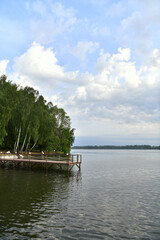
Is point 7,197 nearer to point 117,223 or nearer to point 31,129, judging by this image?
point 117,223

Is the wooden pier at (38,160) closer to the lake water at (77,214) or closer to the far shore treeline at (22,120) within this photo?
the far shore treeline at (22,120)

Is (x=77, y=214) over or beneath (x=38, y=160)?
beneath

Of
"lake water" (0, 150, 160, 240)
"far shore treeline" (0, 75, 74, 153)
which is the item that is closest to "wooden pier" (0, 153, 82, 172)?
"far shore treeline" (0, 75, 74, 153)

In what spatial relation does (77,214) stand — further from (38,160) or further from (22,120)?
(22,120)

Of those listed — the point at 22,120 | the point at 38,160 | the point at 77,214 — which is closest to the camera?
the point at 77,214

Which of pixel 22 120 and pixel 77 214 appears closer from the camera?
pixel 77 214

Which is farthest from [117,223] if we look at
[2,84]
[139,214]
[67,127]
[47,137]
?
[67,127]

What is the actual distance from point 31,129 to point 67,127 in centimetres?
2370

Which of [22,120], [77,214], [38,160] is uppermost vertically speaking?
[22,120]

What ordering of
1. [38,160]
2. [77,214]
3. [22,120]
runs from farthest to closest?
[22,120], [38,160], [77,214]

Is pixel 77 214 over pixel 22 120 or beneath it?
beneath

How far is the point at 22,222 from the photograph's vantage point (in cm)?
1110

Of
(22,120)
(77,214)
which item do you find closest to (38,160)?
(22,120)

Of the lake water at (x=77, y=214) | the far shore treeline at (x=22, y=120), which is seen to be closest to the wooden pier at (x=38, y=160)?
the far shore treeline at (x=22, y=120)
